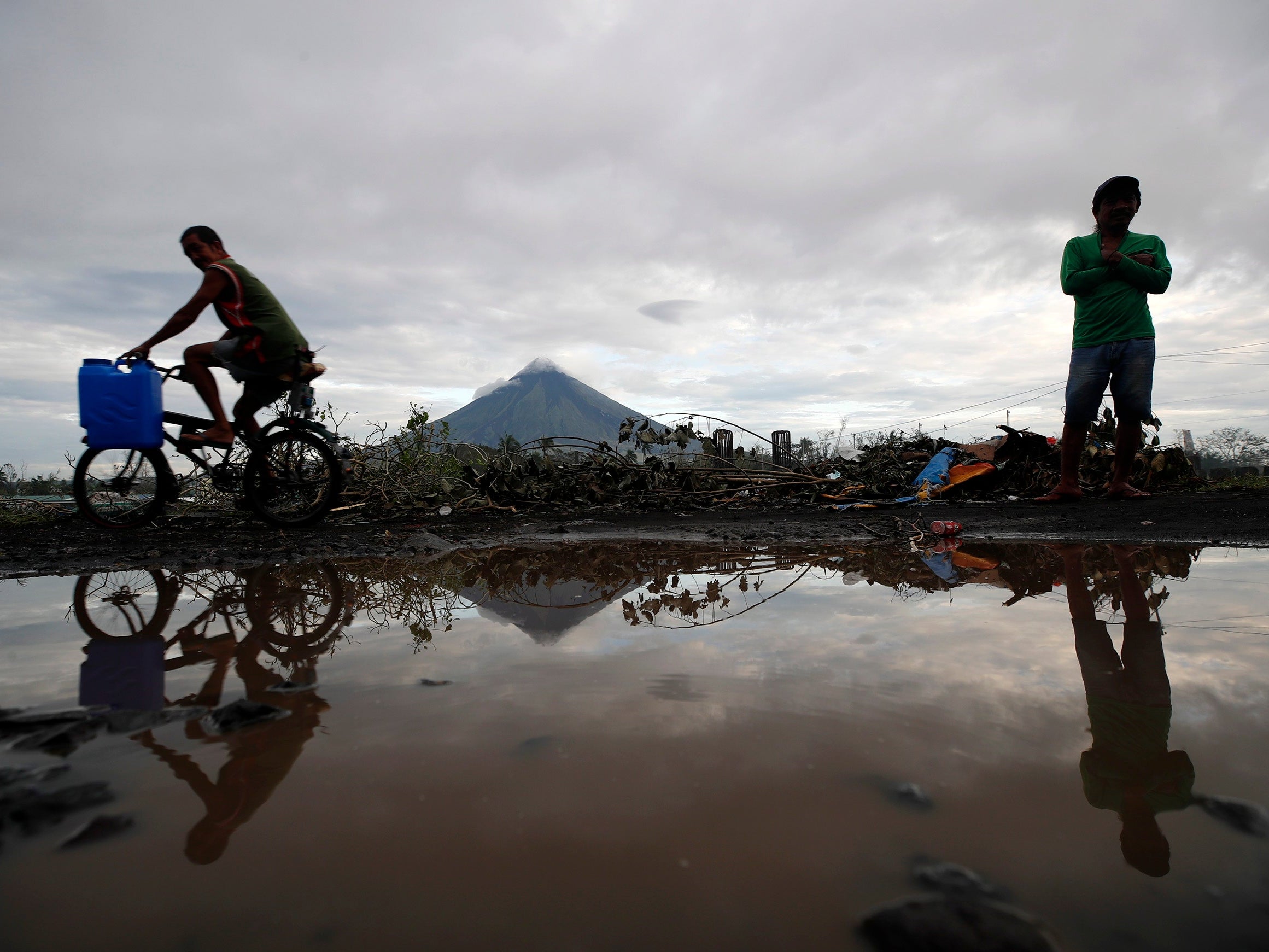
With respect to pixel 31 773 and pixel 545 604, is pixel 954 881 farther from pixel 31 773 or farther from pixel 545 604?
pixel 545 604

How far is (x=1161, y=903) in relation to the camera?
586 mm

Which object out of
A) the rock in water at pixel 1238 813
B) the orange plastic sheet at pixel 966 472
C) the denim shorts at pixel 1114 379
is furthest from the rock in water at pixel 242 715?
the orange plastic sheet at pixel 966 472

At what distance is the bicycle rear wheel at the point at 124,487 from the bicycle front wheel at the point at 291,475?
1.92ft

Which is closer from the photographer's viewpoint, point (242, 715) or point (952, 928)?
point (952, 928)

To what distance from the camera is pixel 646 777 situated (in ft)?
2.75

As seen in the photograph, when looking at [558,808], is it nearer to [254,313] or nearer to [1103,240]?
[254,313]

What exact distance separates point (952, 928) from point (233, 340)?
15.6ft

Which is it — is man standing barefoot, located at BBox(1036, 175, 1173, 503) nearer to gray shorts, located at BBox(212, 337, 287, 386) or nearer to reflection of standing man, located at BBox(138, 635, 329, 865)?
reflection of standing man, located at BBox(138, 635, 329, 865)

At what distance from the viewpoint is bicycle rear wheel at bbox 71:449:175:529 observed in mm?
4520

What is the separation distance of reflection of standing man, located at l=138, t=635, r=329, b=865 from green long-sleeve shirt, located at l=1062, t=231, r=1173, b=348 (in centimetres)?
542

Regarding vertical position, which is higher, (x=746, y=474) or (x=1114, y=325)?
(x=1114, y=325)

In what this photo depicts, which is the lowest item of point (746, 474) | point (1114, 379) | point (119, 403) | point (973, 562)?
point (973, 562)

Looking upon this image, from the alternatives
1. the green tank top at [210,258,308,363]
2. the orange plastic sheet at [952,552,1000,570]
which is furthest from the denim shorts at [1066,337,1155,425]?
the green tank top at [210,258,308,363]

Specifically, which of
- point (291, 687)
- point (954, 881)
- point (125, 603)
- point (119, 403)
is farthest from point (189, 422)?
point (954, 881)
